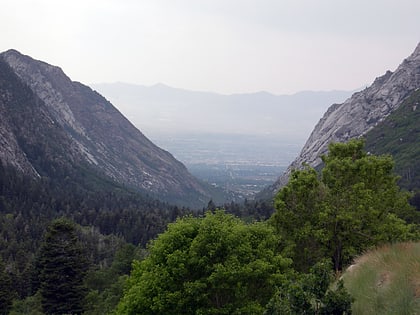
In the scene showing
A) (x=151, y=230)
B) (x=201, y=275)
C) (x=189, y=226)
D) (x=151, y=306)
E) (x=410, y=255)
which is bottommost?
(x=151, y=230)

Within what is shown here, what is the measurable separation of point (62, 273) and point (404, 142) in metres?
162

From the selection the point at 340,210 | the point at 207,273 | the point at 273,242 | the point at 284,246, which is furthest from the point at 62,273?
the point at 340,210

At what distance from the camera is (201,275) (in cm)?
2100

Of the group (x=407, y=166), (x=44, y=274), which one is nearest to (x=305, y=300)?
(x=44, y=274)

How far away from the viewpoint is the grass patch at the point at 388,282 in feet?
33.6

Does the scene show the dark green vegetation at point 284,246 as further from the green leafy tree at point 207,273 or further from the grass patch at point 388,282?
the grass patch at point 388,282

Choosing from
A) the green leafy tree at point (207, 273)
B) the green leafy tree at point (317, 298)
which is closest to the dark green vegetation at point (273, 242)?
the green leafy tree at point (207, 273)

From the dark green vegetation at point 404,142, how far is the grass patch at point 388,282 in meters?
134

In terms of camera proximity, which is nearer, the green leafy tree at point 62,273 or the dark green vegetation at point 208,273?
the dark green vegetation at point 208,273

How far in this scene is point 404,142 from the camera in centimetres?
17862

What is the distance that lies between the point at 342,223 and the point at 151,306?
1103 centimetres

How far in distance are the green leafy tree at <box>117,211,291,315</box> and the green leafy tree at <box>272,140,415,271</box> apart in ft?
11.4

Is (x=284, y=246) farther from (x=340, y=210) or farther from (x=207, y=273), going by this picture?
(x=207, y=273)

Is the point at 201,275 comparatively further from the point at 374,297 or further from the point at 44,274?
the point at 44,274
